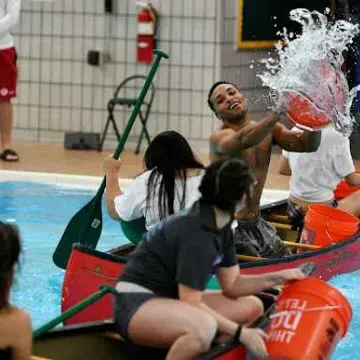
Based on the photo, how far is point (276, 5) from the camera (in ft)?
44.4

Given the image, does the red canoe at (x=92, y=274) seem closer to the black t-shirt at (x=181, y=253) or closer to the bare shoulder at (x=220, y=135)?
the bare shoulder at (x=220, y=135)

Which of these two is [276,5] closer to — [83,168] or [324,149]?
[83,168]

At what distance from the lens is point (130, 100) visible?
42.1 ft

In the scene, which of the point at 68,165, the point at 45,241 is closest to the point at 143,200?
the point at 45,241

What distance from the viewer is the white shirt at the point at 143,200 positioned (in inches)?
270

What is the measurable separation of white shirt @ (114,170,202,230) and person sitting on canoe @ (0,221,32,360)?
2006 mm

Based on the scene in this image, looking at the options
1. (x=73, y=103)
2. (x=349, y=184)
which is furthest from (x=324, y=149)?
(x=73, y=103)

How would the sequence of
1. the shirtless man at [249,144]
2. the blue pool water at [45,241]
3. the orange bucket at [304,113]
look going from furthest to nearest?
the blue pool water at [45,241]
the orange bucket at [304,113]
the shirtless man at [249,144]

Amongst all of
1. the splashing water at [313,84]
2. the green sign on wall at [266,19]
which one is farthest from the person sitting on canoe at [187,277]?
the green sign on wall at [266,19]

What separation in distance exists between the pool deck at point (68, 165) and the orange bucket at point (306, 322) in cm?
564

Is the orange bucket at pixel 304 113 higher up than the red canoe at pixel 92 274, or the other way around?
the orange bucket at pixel 304 113

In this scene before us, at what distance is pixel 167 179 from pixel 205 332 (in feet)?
4.73

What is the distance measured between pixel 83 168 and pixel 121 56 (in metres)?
1.69

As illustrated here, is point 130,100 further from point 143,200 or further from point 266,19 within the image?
point 143,200
